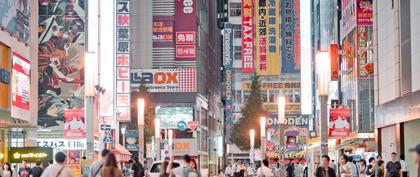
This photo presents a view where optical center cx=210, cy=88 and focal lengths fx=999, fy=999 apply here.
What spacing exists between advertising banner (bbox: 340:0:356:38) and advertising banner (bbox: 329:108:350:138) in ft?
113

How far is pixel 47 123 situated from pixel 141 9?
116ft

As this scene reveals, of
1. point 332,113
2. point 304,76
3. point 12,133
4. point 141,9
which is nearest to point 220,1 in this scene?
point 304,76

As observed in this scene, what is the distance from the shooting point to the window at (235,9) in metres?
124

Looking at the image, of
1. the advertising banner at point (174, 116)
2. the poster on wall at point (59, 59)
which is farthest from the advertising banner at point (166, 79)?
Result: the poster on wall at point (59, 59)

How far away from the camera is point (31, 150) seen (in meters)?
41.1

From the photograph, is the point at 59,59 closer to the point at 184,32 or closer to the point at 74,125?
the point at 184,32

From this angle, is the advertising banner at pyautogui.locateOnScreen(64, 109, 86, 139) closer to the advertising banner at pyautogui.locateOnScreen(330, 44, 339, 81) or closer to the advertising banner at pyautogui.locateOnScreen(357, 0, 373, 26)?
the advertising banner at pyautogui.locateOnScreen(330, 44, 339, 81)

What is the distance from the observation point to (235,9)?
408 feet

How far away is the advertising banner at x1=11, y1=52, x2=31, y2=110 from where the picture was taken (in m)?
44.6

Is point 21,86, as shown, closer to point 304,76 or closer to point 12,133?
point 12,133

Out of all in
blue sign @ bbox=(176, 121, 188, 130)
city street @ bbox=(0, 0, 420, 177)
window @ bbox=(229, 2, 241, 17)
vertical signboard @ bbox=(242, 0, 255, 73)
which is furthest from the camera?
window @ bbox=(229, 2, 241, 17)

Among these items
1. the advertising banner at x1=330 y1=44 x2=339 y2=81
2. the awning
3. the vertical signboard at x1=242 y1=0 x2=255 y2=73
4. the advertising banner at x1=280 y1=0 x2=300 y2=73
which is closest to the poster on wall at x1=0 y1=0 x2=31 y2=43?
the awning

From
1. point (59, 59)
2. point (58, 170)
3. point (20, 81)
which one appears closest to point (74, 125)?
point (58, 170)

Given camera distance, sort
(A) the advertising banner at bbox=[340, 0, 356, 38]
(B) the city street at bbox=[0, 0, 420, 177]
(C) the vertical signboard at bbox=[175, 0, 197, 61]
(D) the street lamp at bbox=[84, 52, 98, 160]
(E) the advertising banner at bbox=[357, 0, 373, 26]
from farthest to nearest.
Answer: (C) the vertical signboard at bbox=[175, 0, 197, 61] → (A) the advertising banner at bbox=[340, 0, 356, 38] → (E) the advertising banner at bbox=[357, 0, 373, 26] → (B) the city street at bbox=[0, 0, 420, 177] → (D) the street lamp at bbox=[84, 52, 98, 160]
